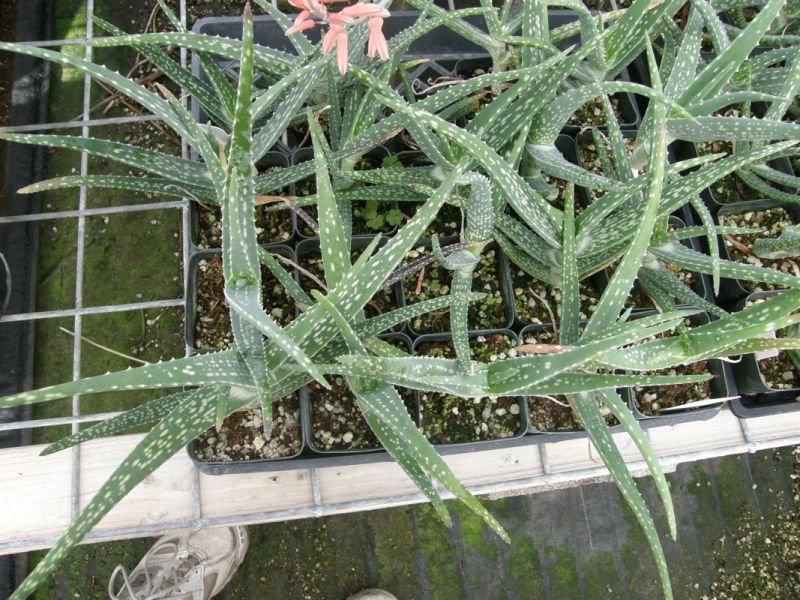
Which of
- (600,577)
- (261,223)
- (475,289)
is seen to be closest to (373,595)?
(600,577)

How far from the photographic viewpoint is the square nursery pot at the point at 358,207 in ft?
3.20

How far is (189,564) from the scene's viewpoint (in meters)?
1.33

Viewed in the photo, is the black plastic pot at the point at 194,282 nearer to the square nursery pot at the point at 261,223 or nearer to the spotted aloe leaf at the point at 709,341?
the square nursery pot at the point at 261,223

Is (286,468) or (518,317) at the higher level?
(518,317)

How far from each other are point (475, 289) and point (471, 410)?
21 cm

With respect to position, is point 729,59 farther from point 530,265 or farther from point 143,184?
point 143,184

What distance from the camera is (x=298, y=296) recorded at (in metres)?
0.78

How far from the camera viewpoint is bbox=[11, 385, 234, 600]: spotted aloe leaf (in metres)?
0.54

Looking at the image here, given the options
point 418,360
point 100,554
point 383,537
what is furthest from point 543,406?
point 100,554

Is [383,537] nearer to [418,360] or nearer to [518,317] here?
[518,317]

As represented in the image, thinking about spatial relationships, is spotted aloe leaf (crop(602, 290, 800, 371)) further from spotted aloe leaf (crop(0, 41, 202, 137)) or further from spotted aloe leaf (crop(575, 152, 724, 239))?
spotted aloe leaf (crop(0, 41, 202, 137))

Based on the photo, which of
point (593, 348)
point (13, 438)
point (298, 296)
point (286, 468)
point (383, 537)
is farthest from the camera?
point (383, 537)

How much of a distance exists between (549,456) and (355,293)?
61 cm

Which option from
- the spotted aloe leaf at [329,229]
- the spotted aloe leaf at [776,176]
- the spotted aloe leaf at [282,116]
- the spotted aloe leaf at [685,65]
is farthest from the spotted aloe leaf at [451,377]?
the spotted aloe leaf at [776,176]
